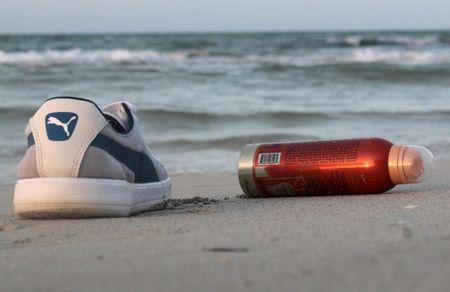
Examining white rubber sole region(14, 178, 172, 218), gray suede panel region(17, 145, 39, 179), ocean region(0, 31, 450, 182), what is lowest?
ocean region(0, 31, 450, 182)

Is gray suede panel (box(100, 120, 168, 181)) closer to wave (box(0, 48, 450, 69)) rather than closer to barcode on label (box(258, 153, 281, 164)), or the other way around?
barcode on label (box(258, 153, 281, 164))

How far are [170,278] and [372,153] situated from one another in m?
1.30

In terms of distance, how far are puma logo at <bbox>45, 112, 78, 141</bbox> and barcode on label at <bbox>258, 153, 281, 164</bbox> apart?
70 centimetres

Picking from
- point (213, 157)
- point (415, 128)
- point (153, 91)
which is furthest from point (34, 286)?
point (153, 91)

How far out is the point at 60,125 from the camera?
2.46 m

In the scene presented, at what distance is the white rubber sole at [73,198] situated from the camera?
2385 millimetres

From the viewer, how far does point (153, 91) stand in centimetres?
1041

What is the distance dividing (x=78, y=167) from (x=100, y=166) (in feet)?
0.22

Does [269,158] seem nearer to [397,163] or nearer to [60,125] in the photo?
[397,163]

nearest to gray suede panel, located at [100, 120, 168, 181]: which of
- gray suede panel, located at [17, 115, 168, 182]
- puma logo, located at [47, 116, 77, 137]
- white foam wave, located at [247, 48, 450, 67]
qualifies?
gray suede panel, located at [17, 115, 168, 182]

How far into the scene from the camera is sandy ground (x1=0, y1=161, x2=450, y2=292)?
1.48 metres

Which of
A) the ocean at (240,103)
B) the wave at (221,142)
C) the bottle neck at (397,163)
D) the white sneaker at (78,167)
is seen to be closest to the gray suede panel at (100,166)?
the white sneaker at (78,167)

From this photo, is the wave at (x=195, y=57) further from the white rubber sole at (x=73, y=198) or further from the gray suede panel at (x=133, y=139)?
the white rubber sole at (x=73, y=198)

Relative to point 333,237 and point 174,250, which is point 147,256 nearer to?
point 174,250
